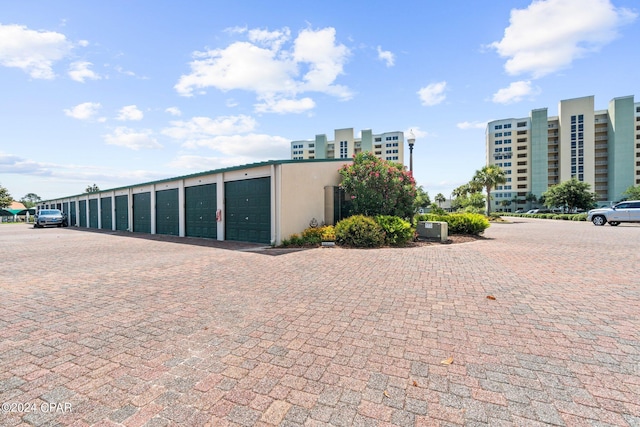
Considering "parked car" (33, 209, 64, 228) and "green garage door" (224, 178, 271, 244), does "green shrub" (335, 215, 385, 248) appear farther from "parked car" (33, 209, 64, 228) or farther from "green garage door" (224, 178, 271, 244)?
"parked car" (33, 209, 64, 228)

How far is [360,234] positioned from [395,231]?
1501mm

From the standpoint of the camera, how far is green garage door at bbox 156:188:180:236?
59.8 ft

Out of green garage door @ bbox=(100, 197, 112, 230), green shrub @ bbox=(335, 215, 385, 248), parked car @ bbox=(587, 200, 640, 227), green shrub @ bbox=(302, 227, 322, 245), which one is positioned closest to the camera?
green shrub @ bbox=(335, 215, 385, 248)

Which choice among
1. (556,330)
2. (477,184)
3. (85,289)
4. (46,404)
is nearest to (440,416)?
(556,330)

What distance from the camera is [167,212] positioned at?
18.9m

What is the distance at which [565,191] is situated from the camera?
41500 mm

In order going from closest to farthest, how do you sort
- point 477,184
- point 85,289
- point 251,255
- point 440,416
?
point 440,416
point 85,289
point 251,255
point 477,184

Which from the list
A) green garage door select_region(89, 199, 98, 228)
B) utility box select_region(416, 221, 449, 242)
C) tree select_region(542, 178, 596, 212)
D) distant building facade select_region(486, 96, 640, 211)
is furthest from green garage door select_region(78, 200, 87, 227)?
distant building facade select_region(486, 96, 640, 211)

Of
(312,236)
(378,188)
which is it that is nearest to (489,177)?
(378,188)

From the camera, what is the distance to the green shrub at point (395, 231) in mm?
11625

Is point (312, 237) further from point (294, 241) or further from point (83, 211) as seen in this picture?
point (83, 211)

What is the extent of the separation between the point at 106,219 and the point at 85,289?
2506cm

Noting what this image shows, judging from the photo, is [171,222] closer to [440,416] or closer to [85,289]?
[85,289]

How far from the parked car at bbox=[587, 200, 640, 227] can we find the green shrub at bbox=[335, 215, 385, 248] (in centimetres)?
2039
